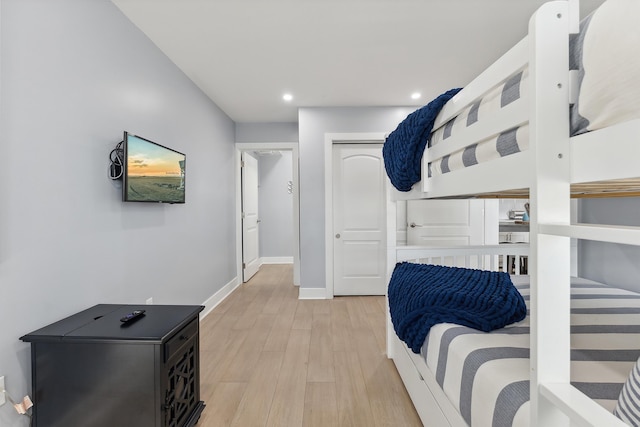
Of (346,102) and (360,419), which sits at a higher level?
(346,102)

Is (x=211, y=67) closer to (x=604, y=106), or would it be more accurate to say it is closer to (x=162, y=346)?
(x=162, y=346)

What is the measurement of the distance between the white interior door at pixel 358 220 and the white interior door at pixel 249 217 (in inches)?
59.8

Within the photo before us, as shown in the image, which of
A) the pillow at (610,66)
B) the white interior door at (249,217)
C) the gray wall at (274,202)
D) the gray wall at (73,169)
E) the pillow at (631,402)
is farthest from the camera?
the gray wall at (274,202)

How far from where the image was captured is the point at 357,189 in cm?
406

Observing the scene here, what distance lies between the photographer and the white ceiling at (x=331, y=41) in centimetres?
200

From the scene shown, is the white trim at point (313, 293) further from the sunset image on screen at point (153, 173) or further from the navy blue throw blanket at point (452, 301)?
the navy blue throw blanket at point (452, 301)

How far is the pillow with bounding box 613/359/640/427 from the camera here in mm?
625

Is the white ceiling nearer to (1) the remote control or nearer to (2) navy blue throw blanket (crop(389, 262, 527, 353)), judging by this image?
(2) navy blue throw blanket (crop(389, 262, 527, 353))

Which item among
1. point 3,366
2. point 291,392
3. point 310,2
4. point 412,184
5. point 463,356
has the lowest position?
point 291,392

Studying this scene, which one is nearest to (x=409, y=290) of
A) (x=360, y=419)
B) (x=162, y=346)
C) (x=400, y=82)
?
(x=360, y=419)

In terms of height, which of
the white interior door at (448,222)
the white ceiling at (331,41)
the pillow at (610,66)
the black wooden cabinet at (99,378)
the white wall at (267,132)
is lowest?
the black wooden cabinet at (99,378)

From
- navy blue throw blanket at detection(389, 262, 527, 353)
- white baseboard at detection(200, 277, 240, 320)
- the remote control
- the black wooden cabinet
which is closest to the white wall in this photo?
white baseboard at detection(200, 277, 240, 320)

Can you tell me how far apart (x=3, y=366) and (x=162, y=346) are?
0.61 meters

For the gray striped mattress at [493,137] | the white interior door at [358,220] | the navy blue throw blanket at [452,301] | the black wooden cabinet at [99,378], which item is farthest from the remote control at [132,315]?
the white interior door at [358,220]
